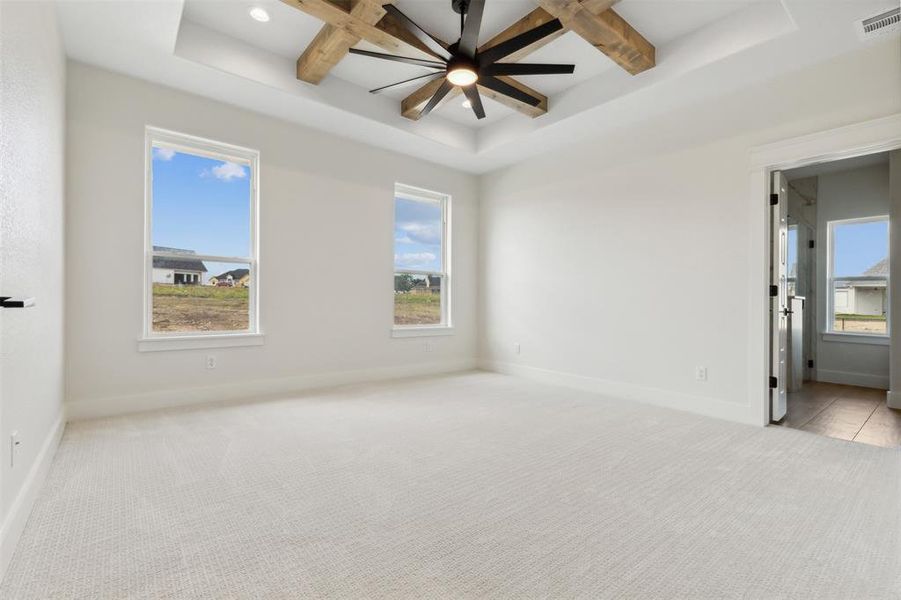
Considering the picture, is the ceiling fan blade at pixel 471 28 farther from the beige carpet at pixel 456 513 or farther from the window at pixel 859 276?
the window at pixel 859 276

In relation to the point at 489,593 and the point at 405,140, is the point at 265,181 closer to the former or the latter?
the point at 405,140

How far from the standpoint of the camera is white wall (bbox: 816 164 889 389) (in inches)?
201

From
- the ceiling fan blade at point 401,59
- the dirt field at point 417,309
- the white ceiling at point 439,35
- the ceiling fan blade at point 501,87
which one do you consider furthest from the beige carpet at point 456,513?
the white ceiling at point 439,35

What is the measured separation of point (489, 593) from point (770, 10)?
12.3 ft

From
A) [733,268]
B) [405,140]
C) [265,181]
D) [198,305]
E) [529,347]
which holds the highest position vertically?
[405,140]

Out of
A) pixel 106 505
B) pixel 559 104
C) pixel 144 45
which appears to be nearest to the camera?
pixel 106 505

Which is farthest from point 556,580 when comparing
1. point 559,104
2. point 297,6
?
point 559,104

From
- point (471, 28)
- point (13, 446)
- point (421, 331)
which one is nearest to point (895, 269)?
point (471, 28)

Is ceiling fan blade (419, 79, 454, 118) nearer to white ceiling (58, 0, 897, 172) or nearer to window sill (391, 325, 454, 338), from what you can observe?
white ceiling (58, 0, 897, 172)

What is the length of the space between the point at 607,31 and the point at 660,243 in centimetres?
193

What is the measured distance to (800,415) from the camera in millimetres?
3701

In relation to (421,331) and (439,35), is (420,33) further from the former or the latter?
(421,331)

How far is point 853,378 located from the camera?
527 centimetres

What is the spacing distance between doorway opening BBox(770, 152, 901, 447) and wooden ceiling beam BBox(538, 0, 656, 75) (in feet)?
8.92
